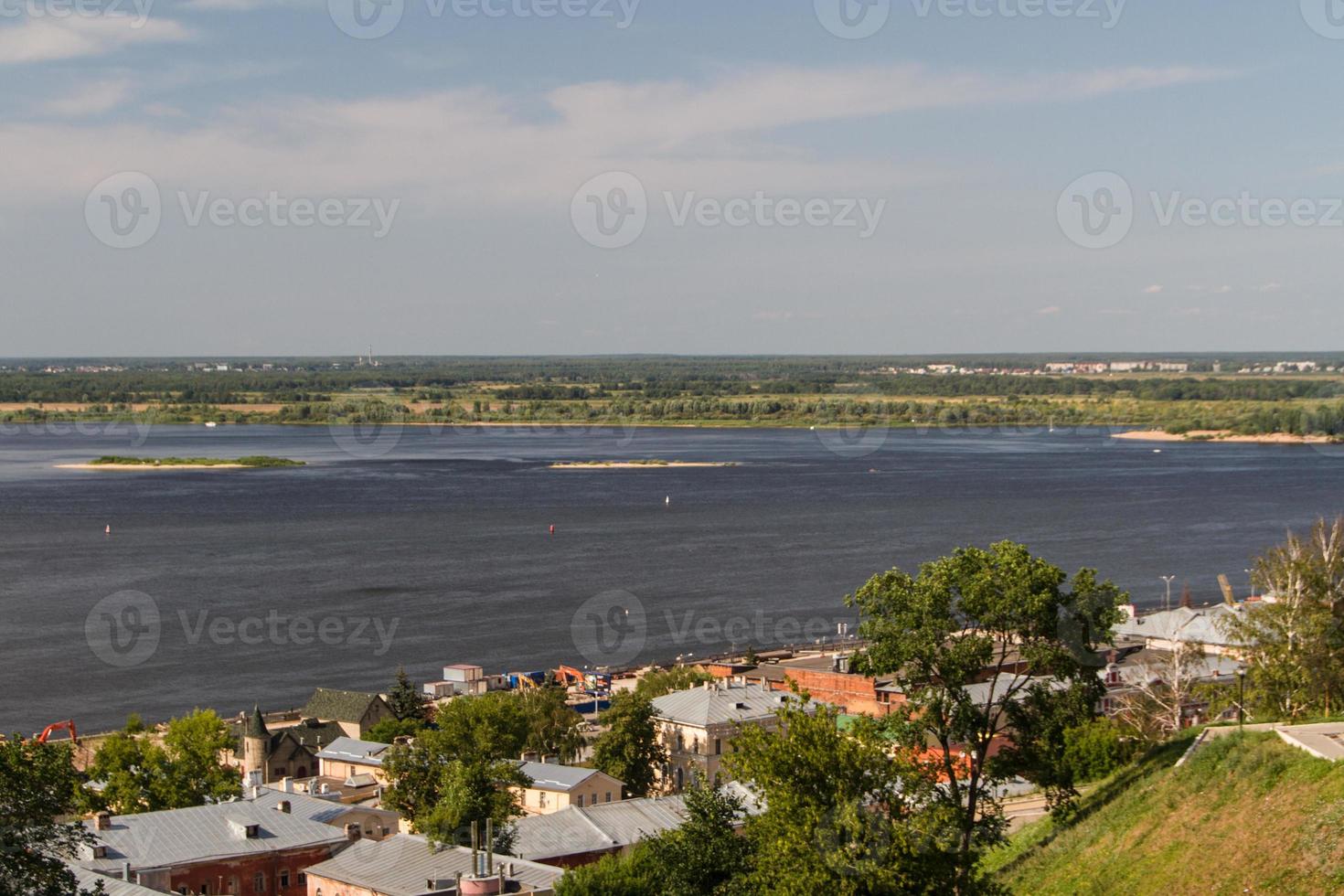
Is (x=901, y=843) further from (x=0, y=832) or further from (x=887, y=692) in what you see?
(x=887, y=692)

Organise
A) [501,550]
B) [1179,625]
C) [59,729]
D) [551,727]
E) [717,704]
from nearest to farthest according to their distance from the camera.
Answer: [551,727] → [717,704] → [59,729] → [1179,625] → [501,550]

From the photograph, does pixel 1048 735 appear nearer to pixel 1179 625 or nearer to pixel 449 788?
pixel 449 788

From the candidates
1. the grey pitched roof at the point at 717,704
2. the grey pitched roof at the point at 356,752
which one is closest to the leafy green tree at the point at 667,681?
the grey pitched roof at the point at 717,704

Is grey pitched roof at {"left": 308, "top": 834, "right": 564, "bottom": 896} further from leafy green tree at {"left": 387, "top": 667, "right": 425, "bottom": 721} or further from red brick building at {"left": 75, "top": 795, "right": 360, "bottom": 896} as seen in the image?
leafy green tree at {"left": 387, "top": 667, "right": 425, "bottom": 721}

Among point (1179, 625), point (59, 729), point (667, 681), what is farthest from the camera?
point (1179, 625)

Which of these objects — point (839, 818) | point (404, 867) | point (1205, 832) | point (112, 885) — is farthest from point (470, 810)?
point (1205, 832)

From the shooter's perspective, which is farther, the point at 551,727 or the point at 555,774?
the point at 551,727

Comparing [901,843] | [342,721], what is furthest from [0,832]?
Result: [342,721]
